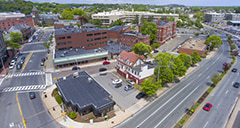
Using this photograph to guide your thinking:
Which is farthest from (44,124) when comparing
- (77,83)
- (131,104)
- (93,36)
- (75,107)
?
(93,36)

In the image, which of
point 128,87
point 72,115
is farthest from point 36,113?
point 128,87

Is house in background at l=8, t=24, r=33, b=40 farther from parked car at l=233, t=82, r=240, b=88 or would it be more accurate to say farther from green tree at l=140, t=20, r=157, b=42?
parked car at l=233, t=82, r=240, b=88

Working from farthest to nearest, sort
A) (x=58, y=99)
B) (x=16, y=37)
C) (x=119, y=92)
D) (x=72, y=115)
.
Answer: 1. (x=16, y=37)
2. (x=119, y=92)
3. (x=58, y=99)
4. (x=72, y=115)

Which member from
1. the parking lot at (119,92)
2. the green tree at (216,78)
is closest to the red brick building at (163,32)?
the green tree at (216,78)

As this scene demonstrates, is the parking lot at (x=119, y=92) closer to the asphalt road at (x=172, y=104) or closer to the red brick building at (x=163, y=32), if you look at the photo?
the asphalt road at (x=172, y=104)

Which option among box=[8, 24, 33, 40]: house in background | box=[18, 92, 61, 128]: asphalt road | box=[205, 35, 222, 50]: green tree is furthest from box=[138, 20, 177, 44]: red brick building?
box=[8, 24, 33, 40]: house in background

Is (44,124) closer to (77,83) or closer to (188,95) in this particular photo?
(77,83)

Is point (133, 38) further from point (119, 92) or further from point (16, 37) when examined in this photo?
point (16, 37)
